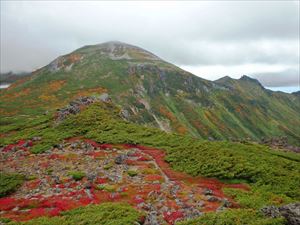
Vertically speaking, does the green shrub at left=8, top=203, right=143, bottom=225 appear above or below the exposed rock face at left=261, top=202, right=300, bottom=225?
below

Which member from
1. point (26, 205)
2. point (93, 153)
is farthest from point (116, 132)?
point (26, 205)

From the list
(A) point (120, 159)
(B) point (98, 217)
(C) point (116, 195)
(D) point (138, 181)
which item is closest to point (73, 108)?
(A) point (120, 159)

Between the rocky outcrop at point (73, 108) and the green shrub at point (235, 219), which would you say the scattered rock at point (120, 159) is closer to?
the green shrub at point (235, 219)

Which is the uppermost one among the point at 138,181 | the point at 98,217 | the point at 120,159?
the point at 120,159

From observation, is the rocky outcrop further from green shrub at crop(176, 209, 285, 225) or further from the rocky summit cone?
green shrub at crop(176, 209, 285, 225)

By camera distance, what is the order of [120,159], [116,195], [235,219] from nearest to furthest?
[235,219], [116,195], [120,159]

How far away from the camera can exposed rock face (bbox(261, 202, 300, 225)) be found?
27678 millimetres

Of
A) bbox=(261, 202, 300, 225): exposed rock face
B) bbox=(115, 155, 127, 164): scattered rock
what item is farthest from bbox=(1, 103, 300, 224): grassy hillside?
bbox=(115, 155, 127, 164): scattered rock

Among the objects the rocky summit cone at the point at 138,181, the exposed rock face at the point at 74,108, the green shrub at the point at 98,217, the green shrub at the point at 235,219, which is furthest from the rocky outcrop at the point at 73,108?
the green shrub at the point at 235,219

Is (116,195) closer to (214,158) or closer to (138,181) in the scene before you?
(138,181)

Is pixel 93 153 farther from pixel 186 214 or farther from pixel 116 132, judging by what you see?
pixel 186 214

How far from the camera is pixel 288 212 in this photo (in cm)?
2858

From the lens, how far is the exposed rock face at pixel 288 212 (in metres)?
27.7

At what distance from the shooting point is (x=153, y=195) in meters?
41.2
